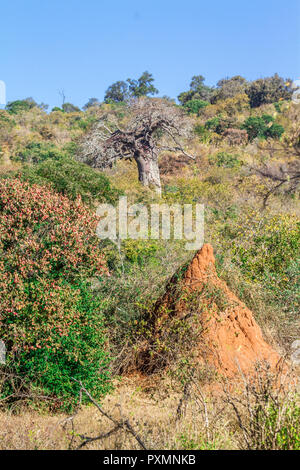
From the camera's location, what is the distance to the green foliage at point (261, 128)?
104ft

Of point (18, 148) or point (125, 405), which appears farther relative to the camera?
point (18, 148)

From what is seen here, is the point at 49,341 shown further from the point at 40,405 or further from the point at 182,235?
the point at 182,235

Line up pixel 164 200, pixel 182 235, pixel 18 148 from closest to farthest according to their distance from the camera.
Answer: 1. pixel 182 235
2. pixel 164 200
3. pixel 18 148

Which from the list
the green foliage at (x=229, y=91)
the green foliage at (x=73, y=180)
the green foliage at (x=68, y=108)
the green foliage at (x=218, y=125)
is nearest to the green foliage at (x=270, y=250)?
the green foliage at (x=73, y=180)

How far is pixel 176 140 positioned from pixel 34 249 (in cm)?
1673

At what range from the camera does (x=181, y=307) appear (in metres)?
6.95

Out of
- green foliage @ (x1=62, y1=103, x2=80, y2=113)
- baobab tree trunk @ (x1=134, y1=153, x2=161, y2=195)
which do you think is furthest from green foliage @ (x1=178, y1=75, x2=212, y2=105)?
baobab tree trunk @ (x1=134, y1=153, x2=161, y2=195)

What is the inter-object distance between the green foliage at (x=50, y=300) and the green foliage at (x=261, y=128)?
26.4 meters

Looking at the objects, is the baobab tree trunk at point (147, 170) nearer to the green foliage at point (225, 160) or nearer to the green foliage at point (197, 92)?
Answer: the green foliage at point (225, 160)

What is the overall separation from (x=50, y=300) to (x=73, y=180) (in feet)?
23.6

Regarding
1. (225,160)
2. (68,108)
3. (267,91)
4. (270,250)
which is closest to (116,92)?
(68,108)

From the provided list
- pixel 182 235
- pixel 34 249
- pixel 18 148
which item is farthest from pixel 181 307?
pixel 18 148

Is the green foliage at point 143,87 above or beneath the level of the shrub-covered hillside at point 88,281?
above

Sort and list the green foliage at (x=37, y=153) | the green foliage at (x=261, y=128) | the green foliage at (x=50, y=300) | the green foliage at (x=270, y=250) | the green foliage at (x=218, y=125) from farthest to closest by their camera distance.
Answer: the green foliage at (x=218, y=125), the green foliage at (x=261, y=128), the green foliage at (x=37, y=153), the green foliage at (x=270, y=250), the green foliage at (x=50, y=300)
